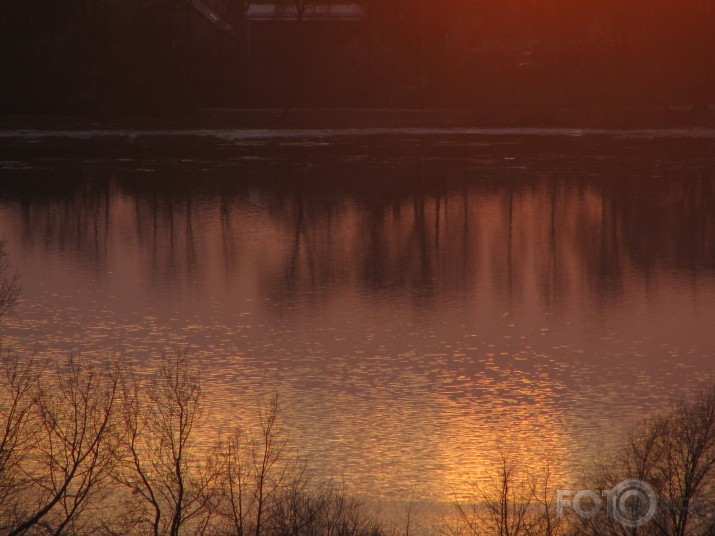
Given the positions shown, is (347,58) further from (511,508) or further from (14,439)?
(511,508)

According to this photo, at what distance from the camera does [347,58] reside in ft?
224

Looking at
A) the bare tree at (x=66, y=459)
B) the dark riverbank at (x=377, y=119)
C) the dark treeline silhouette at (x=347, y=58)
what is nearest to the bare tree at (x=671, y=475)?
the bare tree at (x=66, y=459)

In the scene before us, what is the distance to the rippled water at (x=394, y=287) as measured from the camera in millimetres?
19188

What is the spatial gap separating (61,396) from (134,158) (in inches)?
1232

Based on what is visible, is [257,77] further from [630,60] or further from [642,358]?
[642,358]

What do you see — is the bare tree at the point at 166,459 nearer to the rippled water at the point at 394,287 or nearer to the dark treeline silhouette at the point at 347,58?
the rippled water at the point at 394,287

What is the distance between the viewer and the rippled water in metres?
19.2

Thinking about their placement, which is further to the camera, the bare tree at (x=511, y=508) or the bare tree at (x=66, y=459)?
the bare tree at (x=66, y=459)

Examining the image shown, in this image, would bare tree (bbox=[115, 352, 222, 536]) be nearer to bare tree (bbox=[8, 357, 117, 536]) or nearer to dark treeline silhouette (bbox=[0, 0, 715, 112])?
bare tree (bbox=[8, 357, 117, 536])

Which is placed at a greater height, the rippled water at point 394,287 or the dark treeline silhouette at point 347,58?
the dark treeline silhouette at point 347,58

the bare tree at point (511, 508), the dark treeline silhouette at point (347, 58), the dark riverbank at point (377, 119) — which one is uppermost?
the dark treeline silhouette at point (347, 58)

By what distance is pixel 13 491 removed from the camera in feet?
51.1

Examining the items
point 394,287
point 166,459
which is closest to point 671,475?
point 166,459

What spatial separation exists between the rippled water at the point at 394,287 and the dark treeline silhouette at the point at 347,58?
40.1ft
